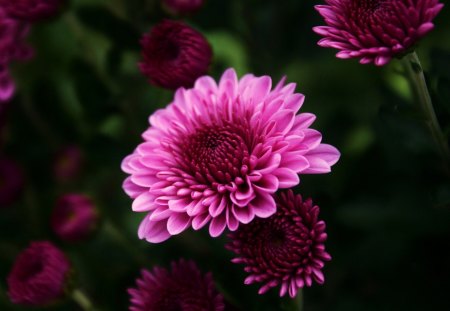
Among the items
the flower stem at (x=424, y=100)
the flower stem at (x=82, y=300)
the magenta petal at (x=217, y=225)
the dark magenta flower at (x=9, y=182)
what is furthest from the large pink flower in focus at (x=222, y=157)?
the dark magenta flower at (x=9, y=182)

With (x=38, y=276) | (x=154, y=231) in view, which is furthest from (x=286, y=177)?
(x=38, y=276)

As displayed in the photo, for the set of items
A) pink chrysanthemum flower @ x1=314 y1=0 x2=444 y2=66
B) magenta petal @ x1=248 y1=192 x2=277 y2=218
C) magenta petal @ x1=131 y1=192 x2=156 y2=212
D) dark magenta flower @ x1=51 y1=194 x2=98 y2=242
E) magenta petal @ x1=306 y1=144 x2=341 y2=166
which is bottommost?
dark magenta flower @ x1=51 y1=194 x2=98 y2=242

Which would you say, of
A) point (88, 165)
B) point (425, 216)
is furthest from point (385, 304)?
point (88, 165)

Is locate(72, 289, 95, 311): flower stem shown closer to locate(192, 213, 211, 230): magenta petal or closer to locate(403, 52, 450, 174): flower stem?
locate(192, 213, 211, 230): magenta petal

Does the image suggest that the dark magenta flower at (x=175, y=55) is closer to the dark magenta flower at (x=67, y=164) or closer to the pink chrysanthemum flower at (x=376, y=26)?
the pink chrysanthemum flower at (x=376, y=26)

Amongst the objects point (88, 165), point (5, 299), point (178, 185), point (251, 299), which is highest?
point (178, 185)

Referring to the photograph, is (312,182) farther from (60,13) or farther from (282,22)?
(60,13)

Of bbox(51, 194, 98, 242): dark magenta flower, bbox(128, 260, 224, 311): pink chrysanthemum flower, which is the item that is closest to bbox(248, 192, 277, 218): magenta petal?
bbox(128, 260, 224, 311): pink chrysanthemum flower
